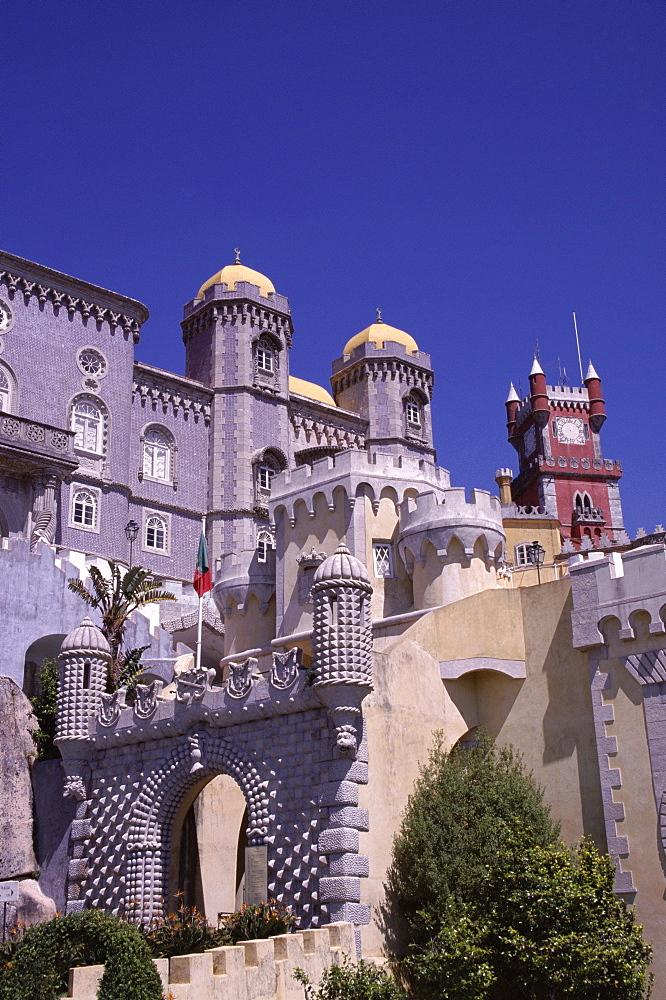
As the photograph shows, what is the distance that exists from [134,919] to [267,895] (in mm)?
3155

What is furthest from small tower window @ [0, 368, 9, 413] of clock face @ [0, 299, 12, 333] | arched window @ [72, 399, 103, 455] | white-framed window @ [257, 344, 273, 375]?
white-framed window @ [257, 344, 273, 375]

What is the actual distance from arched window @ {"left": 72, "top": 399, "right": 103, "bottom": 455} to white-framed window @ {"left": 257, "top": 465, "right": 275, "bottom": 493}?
7.52m

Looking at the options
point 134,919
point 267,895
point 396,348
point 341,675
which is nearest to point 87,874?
point 134,919

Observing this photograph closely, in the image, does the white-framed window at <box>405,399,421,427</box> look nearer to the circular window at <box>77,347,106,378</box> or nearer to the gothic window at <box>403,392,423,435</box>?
the gothic window at <box>403,392,423,435</box>

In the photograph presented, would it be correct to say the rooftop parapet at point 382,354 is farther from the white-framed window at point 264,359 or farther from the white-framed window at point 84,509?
the white-framed window at point 84,509

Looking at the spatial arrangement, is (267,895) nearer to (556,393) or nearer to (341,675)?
(341,675)

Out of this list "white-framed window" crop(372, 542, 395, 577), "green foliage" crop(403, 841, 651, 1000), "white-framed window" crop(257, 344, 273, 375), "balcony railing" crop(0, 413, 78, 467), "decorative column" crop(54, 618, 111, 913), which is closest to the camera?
"green foliage" crop(403, 841, 651, 1000)

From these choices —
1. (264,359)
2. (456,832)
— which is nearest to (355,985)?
(456,832)

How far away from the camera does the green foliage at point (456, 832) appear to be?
2056 centimetres

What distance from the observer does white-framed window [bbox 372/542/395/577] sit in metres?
32.2

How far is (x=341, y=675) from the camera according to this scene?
20766mm

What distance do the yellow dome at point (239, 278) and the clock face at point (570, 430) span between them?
3355 cm

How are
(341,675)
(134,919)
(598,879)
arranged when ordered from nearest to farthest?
1. (598,879)
2. (341,675)
3. (134,919)

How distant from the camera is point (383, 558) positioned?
32469 mm
